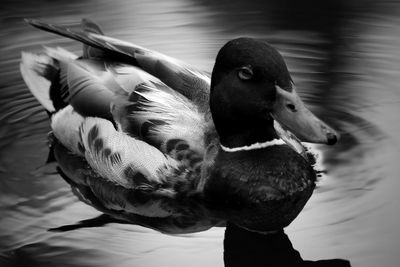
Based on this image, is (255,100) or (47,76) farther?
(47,76)

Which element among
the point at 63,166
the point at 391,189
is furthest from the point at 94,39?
the point at 391,189

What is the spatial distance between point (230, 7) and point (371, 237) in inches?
208

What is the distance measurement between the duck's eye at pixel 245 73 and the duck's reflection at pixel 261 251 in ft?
3.61

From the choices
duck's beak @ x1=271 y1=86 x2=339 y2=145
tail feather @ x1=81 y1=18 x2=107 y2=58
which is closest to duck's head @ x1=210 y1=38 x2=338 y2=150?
duck's beak @ x1=271 y1=86 x2=339 y2=145

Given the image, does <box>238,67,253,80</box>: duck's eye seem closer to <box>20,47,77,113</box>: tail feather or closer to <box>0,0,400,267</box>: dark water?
<box>0,0,400,267</box>: dark water

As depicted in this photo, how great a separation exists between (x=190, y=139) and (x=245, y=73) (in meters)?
0.70

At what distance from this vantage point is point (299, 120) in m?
6.89

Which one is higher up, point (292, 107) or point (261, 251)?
point (292, 107)

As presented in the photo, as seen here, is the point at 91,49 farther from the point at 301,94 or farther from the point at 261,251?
the point at 261,251

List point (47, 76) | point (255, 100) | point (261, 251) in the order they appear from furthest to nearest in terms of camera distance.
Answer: point (47, 76), point (255, 100), point (261, 251)

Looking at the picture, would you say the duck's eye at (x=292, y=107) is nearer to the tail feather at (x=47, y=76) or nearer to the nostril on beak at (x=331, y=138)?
the nostril on beak at (x=331, y=138)

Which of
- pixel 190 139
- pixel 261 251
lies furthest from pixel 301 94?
pixel 261 251

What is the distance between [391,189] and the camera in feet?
23.0

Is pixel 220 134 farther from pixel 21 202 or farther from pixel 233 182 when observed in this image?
pixel 21 202
